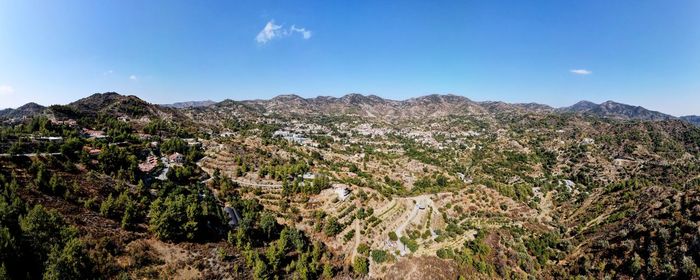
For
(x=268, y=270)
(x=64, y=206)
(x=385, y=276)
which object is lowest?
(x=385, y=276)

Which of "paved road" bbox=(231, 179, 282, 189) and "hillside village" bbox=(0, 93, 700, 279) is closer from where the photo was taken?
"hillside village" bbox=(0, 93, 700, 279)

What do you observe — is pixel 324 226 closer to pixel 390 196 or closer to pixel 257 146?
pixel 390 196

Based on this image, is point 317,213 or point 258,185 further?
point 258,185

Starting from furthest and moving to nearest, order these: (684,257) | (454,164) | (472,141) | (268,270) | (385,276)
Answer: (472,141) < (454,164) < (385,276) < (268,270) < (684,257)

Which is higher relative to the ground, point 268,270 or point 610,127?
point 610,127

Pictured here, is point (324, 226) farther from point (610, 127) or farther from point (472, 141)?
point (610, 127)

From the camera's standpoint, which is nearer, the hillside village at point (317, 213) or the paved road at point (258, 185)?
the hillside village at point (317, 213)

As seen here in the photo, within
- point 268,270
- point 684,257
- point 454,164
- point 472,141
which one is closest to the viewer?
point 684,257

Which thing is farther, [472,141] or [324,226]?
[472,141]

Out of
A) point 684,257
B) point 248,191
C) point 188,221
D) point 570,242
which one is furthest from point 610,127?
point 188,221

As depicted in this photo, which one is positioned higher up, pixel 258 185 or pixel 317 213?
pixel 258 185
